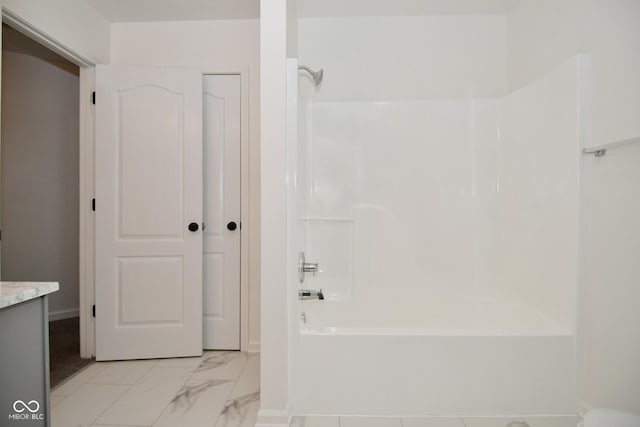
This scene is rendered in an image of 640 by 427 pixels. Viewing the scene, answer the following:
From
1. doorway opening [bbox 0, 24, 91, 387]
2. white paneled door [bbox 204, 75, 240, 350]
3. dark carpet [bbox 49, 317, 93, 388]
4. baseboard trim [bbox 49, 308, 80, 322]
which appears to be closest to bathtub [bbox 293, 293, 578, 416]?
white paneled door [bbox 204, 75, 240, 350]

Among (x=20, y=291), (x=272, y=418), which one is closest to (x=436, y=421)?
(x=272, y=418)

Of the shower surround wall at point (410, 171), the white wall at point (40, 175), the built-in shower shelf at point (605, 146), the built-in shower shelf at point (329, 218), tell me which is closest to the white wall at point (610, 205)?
the built-in shower shelf at point (605, 146)

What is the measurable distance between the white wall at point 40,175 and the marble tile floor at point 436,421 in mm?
2927

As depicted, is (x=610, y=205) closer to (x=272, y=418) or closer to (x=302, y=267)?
(x=302, y=267)

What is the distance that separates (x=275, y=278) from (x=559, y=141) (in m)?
1.70

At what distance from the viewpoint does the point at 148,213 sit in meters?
2.46

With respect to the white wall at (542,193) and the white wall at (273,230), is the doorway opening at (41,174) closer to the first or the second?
the white wall at (273,230)

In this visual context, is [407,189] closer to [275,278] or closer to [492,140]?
[492,140]

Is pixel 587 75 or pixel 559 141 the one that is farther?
pixel 559 141

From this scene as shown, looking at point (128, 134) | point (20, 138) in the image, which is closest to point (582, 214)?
point (128, 134)

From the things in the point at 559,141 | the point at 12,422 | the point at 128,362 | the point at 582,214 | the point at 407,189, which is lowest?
the point at 128,362

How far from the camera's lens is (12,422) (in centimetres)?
82

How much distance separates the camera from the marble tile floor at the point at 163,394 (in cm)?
175

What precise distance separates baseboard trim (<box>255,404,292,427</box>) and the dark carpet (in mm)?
1404
